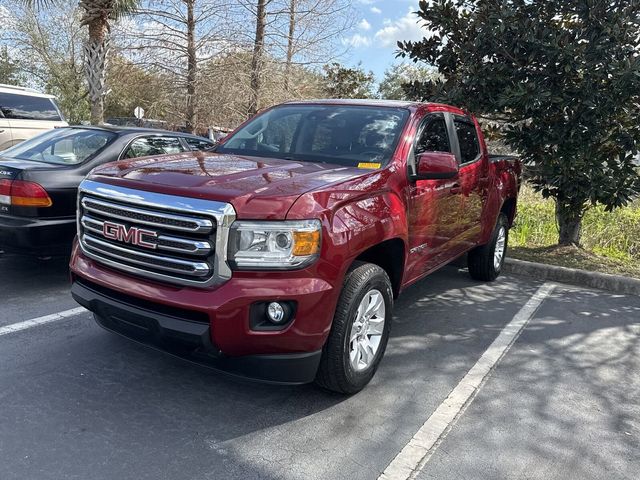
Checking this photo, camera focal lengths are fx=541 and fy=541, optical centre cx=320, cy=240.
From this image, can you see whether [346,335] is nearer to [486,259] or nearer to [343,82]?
[486,259]

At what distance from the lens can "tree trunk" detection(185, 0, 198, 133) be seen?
1390 centimetres

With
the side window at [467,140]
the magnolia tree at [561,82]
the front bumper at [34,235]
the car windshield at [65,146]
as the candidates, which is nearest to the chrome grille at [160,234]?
the front bumper at [34,235]

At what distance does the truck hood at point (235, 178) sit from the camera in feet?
9.21

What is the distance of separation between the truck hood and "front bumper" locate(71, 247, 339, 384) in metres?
0.38

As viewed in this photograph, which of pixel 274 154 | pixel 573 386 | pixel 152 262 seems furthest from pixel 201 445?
pixel 573 386

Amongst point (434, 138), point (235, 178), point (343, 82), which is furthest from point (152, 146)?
point (343, 82)

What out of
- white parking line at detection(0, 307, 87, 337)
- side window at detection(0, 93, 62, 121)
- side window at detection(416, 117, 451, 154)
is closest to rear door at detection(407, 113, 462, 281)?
side window at detection(416, 117, 451, 154)

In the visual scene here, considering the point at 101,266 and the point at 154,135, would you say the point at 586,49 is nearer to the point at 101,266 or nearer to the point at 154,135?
the point at 154,135

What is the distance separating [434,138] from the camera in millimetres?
4559

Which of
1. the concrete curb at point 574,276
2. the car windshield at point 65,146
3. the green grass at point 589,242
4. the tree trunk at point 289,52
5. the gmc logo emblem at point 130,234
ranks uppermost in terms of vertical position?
the tree trunk at point 289,52

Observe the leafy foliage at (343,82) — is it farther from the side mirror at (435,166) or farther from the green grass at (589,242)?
the side mirror at (435,166)

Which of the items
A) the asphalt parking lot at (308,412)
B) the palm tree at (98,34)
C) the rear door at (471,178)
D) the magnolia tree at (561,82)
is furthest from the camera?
the palm tree at (98,34)

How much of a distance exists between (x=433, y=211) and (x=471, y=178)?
3.45 ft

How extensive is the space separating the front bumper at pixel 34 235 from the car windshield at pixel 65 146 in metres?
0.75
